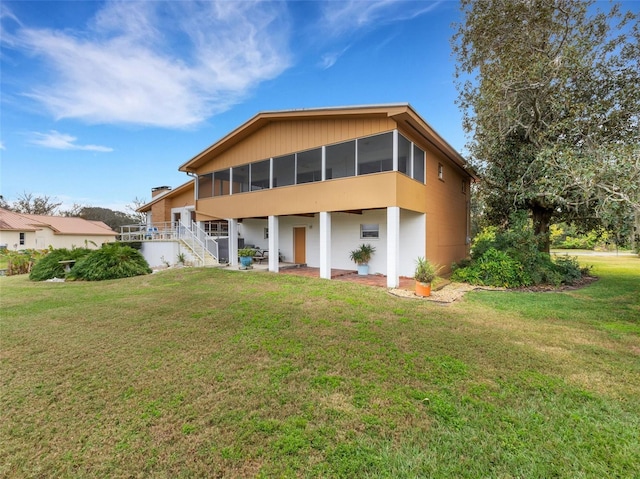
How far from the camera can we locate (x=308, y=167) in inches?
472

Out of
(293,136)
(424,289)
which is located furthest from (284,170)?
(424,289)

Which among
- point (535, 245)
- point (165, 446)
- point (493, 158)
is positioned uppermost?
point (493, 158)

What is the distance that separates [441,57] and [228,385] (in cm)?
1520

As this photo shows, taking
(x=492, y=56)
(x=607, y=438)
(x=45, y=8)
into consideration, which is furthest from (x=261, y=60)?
(x=607, y=438)

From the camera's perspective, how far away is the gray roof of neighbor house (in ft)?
94.2

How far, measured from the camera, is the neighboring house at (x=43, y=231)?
1109 inches

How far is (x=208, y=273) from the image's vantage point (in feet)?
38.9

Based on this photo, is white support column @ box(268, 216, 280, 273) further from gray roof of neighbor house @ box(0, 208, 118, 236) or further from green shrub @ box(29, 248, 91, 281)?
gray roof of neighbor house @ box(0, 208, 118, 236)

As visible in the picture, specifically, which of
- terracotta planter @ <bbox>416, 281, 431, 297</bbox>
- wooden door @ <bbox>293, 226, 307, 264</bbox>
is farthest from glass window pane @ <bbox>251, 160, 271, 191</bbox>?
terracotta planter @ <bbox>416, 281, 431, 297</bbox>

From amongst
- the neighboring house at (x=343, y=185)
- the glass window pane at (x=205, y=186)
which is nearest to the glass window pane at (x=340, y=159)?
the neighboring house at (x=343, y=185)

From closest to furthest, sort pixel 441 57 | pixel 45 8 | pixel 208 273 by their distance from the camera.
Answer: pixel 45 8, pixel 208 273, pixel 441 57

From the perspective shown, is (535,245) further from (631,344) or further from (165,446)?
(165,446)

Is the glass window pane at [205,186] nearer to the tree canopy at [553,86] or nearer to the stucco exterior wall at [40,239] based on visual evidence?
the tree canopy at [553,86]

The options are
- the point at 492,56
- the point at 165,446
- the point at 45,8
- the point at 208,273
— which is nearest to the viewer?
the point at 165,446
